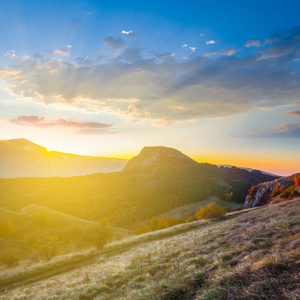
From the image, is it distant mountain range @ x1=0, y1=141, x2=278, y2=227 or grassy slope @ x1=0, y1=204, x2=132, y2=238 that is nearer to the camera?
grassy slope @ x1=0, y1=204, x2=132, y2=238

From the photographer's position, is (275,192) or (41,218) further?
(275,192)

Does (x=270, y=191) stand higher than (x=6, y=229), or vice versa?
(x=270, y=191)

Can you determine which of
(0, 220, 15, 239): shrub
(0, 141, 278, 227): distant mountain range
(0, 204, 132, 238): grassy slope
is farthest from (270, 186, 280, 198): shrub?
(0, 220, 15, 239): shrub

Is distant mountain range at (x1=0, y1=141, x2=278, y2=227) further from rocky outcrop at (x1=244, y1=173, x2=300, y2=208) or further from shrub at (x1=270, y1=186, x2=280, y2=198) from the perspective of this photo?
shrub at (x1=270, y1=186, x2=280, y2=198)

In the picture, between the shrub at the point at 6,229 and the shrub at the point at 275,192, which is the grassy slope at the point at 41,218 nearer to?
the shrub at the point at 6,229

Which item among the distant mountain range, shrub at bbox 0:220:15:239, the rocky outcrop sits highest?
the rocky outcrop

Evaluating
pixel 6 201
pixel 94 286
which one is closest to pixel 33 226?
pixel 94 286

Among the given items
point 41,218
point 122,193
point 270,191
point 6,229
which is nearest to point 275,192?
point 270,191

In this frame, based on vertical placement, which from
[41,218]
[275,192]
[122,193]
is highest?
[275,192]

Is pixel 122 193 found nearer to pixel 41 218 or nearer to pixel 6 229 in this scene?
pixel 41 218

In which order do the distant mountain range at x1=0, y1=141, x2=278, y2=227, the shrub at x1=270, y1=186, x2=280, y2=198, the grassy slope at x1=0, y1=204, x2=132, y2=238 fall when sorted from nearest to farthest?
the grassy slope at x1=0, y1=204, x2=132, y2=238 → the shrub at x1=270, y1=186, x2=280, y2=198 → the distant mountain range at x1=0, y1=141, x2=278, y2=227

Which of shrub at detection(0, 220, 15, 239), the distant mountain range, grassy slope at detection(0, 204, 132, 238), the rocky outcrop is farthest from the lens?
the distant mountain range

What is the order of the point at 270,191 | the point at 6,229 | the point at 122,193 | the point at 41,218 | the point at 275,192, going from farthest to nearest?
the point at 122,193, the point at 270,191, the point at 275,192, the point at 41,218, the point at 6,229

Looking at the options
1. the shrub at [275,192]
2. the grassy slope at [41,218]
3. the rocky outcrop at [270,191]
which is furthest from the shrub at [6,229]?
the shrub at [275,192]
